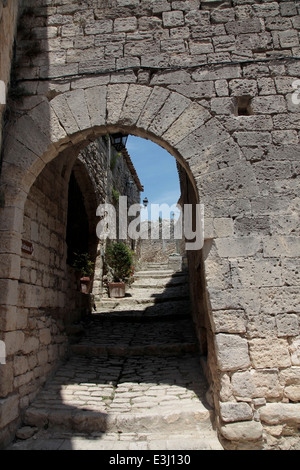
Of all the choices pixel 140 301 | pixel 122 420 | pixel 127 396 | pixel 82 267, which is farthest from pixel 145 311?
pixel 122 420

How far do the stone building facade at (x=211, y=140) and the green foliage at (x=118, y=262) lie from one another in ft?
14.0

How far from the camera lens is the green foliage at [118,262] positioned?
8484 mm

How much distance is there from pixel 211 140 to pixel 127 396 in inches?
113

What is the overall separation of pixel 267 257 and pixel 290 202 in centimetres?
61

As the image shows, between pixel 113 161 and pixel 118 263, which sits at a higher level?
pixel 113 161

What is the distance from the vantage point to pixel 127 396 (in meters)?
3.58

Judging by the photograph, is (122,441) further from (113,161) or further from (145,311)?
(113,161)

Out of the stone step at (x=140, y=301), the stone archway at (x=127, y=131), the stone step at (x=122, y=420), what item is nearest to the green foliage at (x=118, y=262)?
the stone step at (x=140, y=301)

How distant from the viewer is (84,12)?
4000 mm

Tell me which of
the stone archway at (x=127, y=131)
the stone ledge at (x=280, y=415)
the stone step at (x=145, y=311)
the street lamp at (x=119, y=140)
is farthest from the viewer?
the street lamp at (x=119, y=140)

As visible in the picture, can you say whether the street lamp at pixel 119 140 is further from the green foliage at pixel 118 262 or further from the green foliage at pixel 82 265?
the green foliage at pixel 82 265

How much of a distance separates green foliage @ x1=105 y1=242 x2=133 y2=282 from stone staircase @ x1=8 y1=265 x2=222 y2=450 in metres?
2.55

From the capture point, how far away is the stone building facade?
2918 mm
